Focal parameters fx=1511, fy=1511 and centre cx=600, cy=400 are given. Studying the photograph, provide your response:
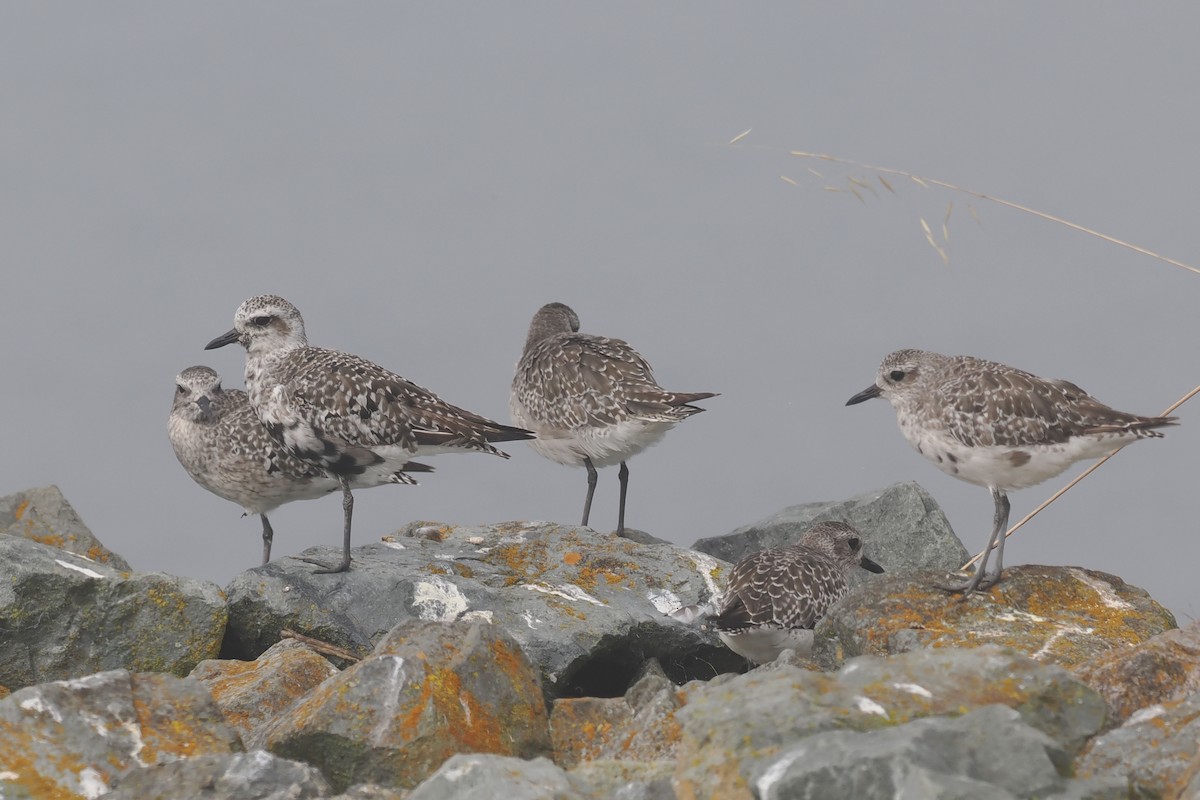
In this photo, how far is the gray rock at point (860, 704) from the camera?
5.79 meters

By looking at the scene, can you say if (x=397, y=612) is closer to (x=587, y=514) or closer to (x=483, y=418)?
(x=483, y=418)

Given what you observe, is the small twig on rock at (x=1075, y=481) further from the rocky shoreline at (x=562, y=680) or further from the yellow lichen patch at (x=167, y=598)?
the yellow lichen patch at (x=167, y=598)

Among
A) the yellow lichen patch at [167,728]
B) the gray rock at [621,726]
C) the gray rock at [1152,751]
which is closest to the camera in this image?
the gray rock at [1152,751]

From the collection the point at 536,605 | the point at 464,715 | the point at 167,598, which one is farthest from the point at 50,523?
the point at 464,715

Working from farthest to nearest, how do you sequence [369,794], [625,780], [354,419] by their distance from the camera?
1. [354,419]
2. [369,794]
3. [625,780]

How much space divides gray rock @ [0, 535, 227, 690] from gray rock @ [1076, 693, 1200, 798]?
23.1ft

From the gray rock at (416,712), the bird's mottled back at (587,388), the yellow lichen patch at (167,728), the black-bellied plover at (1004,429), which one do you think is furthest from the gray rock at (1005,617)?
the yellow lichen patch at (167,728)

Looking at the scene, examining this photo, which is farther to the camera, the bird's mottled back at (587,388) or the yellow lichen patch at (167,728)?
the bird's mottled back at (587,388)

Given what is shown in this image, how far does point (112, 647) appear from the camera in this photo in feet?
36.8

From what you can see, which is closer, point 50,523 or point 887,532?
point 50,523

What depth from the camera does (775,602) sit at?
11.3 metres

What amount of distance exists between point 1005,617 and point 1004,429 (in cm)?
130

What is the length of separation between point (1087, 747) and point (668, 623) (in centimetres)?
537

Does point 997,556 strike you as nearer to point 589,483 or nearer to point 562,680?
point 562,680
